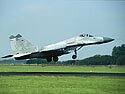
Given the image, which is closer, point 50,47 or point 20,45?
point 50,47

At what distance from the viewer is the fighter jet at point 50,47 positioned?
176 feet

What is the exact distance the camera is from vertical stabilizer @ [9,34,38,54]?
2303 inches

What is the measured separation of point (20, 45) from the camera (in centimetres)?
5947

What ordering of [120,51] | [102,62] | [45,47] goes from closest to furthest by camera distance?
[45,47] → [102,62] → [120,51]

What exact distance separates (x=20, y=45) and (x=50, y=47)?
221 inches

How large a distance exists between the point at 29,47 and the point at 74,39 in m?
8.49

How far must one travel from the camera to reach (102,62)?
412 ft

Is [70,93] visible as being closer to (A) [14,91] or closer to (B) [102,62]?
(A) [14,91]

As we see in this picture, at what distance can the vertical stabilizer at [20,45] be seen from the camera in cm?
5850

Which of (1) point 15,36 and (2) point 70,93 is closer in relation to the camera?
(2) point 70,93

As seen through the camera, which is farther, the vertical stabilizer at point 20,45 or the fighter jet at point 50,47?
the vertical stabilizer at point 20,45

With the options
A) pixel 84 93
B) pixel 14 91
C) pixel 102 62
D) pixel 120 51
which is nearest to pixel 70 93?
pixel 84 93

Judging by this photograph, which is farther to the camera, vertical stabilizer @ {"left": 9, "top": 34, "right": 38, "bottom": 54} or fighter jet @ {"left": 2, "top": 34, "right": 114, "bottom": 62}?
vertical stabilizer @ {"left": 9, "top": 34, "right": 38, "bottom": 54}

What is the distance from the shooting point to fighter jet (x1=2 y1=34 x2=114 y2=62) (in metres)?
53.5
